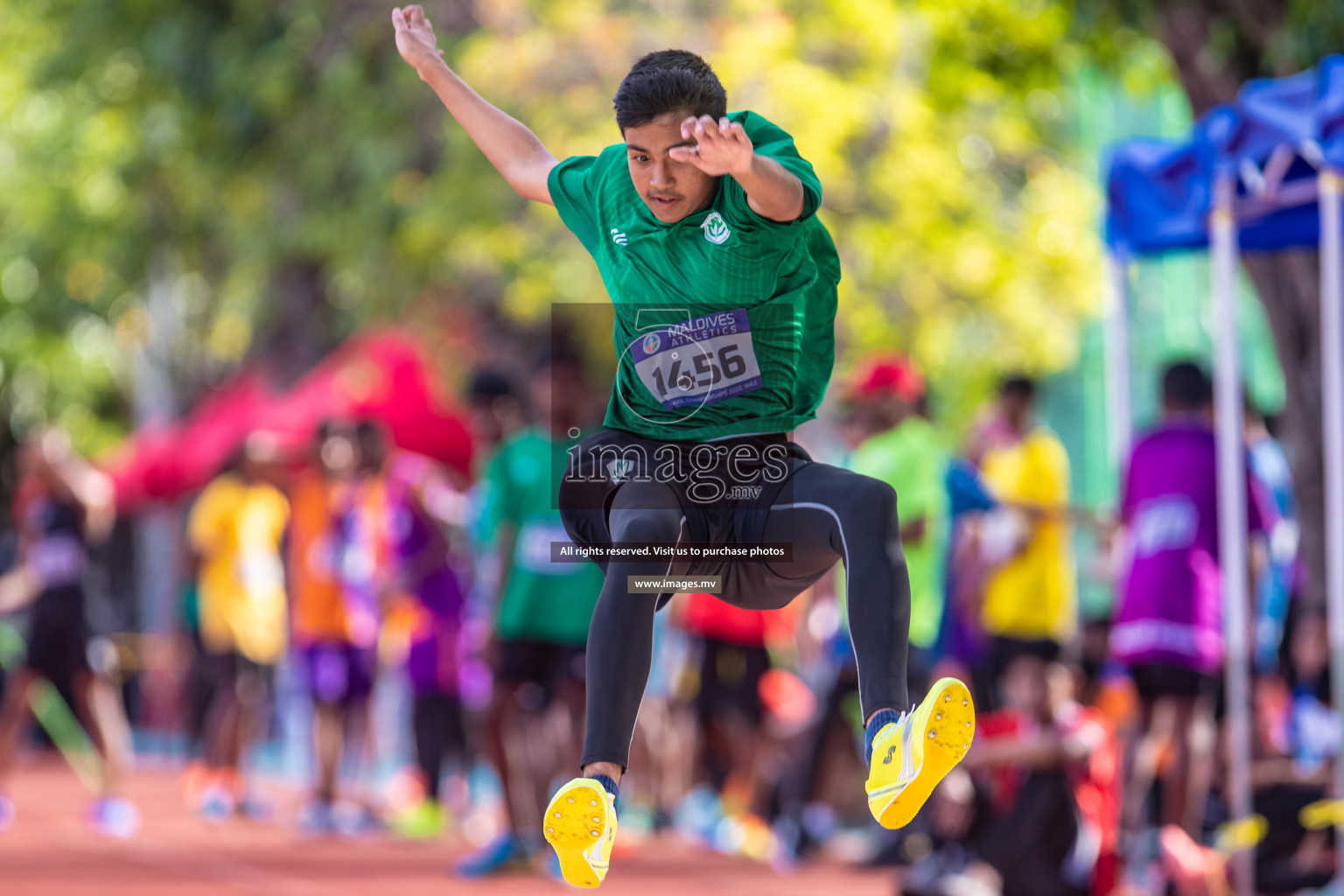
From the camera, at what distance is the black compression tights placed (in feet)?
10.4

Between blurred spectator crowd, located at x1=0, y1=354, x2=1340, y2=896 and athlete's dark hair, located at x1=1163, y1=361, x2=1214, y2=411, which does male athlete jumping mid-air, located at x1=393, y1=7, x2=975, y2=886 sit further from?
athlete's dark hair, located at x1=1163, y1=361, x2=1214, y2=411

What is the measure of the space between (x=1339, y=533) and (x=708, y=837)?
14.4 ft

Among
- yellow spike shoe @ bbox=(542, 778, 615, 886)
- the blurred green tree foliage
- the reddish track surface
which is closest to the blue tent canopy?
the blurred green tree foliage

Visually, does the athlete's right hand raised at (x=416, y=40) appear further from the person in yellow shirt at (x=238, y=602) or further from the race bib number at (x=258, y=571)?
the race bib number at (x=258, y=571)

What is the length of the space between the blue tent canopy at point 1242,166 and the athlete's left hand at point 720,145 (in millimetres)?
4049

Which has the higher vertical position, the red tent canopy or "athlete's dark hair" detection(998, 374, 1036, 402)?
the red tent canopy

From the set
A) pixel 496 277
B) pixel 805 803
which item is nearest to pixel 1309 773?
pixel 805 803

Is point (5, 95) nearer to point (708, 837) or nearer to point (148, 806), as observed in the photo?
point (148, 806)

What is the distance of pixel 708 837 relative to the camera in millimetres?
9602

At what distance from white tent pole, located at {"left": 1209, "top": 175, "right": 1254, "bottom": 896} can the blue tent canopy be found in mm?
175

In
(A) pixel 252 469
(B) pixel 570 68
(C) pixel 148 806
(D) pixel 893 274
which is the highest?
(B) pixel 570 68

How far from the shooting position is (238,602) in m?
11.1

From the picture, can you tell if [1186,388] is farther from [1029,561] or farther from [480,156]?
[480,156]

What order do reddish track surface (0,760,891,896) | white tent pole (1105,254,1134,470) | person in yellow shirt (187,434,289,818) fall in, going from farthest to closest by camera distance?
person in yellow shirt (187,434,289,818)
reddish track surface (0,760,891,896)
white tent pole (1105,254,1134,470)
